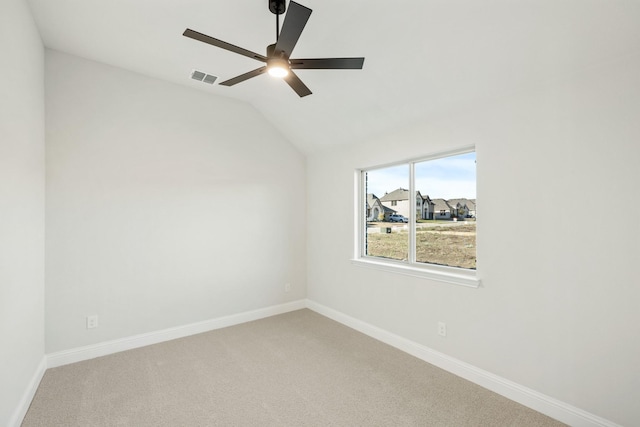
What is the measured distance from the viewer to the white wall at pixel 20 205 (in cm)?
178

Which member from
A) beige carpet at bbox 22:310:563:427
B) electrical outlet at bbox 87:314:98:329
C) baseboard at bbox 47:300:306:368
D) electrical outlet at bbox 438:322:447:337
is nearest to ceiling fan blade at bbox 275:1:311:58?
beige carpet at bbox 22:310:563:427

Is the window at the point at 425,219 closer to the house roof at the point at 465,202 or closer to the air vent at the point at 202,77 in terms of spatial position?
the house roof at the point at 465,202

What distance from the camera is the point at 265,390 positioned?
244 cm

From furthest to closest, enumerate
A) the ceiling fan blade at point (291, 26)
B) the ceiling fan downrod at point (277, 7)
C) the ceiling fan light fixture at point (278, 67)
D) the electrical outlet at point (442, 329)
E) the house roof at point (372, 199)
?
the house roof at point (372, 199), the electrical outlet at point (442, 329), the ceiling fan downrod at point (277, 7), the ceiling fan light fixture at point (278, 67), the ceiling fan blade at point (291, 26)

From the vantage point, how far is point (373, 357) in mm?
2975

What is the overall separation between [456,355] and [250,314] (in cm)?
250

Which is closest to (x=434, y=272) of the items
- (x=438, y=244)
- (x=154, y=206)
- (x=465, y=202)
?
(x=438, y=244)

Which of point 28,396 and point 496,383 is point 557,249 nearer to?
point 496,383

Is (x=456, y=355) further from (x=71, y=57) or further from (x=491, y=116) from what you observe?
(x=71, y=57)

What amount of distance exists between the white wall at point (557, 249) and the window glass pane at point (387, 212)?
1.85ft

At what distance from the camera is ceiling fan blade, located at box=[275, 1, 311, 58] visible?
4.89 feet

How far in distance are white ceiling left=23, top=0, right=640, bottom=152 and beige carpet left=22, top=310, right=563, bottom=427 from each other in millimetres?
2362

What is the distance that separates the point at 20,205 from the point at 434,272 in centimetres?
329

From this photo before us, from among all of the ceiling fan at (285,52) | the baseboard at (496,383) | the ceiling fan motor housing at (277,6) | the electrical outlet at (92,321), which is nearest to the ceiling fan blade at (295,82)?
the ceiling fan at (285,52)
